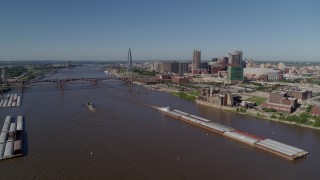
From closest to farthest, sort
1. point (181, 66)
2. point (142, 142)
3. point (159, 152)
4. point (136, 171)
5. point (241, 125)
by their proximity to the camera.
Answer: point (136, 171) → point (159, 152) → point (142, 142) → point (241, 125) → point (181, 66)

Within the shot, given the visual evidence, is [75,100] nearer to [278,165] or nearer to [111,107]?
[111,107]

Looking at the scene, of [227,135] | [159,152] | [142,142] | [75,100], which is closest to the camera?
[159,152]

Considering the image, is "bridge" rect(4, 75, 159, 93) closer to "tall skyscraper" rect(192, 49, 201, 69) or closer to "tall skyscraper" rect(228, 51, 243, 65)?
"tall skyscraper" rect(192, 49, 201, 69)

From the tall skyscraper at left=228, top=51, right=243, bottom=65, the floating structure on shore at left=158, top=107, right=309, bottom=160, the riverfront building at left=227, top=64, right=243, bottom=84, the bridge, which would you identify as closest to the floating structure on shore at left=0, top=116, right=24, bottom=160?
the floating structure on shore at left=158, top=107, right=309, bottom=160

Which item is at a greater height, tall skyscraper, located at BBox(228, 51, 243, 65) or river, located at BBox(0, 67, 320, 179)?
tall skyscraper, located at BBox(228, 51, 243, 65)

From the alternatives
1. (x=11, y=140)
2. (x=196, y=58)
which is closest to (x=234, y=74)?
(x=196, y=58)

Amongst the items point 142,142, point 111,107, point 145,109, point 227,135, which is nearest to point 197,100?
point 145,109
